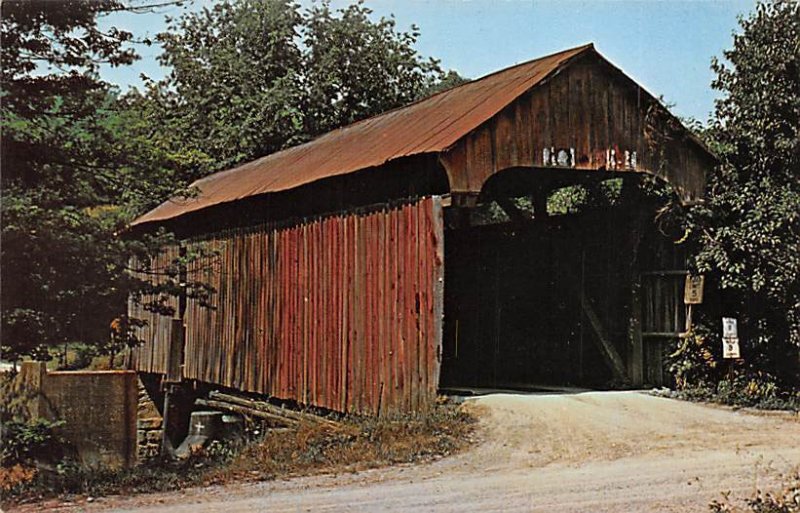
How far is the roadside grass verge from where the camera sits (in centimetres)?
947

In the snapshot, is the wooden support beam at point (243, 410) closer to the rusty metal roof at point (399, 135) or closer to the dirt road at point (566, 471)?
the rusty metal roof at point (399, 135)

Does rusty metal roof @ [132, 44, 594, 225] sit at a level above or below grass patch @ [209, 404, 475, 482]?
above

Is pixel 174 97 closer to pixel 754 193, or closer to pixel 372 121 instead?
pixel 372 121

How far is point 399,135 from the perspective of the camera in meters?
14.3

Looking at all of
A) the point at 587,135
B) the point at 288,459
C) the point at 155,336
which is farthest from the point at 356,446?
the point at 155,336

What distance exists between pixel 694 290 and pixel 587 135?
2917 millimetres

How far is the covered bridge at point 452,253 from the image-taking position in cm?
1291

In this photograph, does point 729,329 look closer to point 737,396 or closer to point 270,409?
point 737,396

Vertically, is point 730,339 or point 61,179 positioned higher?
point 61,179

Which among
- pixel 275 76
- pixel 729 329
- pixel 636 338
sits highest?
pixel 275 76

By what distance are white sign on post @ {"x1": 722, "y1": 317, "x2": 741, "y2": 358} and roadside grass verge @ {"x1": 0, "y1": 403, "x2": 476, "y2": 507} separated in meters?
4.41

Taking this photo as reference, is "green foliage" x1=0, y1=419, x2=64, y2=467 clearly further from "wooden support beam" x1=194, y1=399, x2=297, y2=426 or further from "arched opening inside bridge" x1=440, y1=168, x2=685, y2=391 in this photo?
"arched opening inside bridge" x1=440, y1=168, x2=685, y2=391

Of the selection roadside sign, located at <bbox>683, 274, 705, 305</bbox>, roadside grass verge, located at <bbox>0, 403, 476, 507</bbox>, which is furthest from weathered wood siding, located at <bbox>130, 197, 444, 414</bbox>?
roadside sign, located at <bbox>683, 274, 705, 305</bbox>

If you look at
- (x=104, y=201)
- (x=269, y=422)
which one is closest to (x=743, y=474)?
(x=104, y=201)
